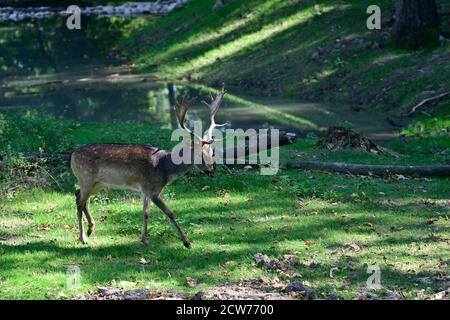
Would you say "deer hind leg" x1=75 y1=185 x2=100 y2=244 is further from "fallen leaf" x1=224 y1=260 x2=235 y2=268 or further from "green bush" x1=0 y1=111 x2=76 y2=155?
"green bush" x1=0 y1=111 x2=76 y2=155

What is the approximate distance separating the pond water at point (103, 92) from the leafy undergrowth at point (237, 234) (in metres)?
3.53

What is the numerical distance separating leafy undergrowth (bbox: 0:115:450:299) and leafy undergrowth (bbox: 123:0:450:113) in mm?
10201

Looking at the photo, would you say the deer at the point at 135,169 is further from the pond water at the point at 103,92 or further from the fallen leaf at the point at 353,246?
the pond water at the point at 103,92

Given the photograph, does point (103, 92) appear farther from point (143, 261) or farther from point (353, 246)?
point (143, 261)

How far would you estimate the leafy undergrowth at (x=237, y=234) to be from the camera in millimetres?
10633

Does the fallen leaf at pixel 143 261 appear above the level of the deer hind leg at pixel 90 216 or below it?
below

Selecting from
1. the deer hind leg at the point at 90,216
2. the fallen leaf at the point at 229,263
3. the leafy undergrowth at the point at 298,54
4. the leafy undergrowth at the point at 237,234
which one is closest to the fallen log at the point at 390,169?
the leafy undergrowth at the point at 237,234

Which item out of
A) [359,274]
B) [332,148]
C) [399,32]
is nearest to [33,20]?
[399,32]

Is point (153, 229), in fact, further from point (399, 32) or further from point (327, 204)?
point (399, 32)

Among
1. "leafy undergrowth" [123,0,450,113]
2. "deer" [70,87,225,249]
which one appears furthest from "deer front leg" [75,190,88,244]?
"leafy undergrowth" [123,0,450,113]

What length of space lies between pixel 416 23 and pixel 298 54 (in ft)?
16.3

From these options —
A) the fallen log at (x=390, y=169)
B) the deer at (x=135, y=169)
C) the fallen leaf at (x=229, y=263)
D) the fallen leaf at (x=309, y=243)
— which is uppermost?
the deer at (x=135, y=169)

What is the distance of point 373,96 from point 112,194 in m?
13.3

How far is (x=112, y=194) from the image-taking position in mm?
14758
